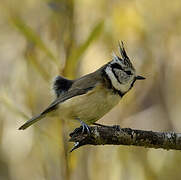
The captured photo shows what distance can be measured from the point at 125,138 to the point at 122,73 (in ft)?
3.45

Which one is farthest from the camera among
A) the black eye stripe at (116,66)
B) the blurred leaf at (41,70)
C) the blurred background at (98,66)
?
the black eye stripe at (116,66)

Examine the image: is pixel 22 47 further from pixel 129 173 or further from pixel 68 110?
pixel 129 173

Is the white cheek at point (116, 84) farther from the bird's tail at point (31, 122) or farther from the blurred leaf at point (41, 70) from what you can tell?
the blurred leaf at point (41, 70)

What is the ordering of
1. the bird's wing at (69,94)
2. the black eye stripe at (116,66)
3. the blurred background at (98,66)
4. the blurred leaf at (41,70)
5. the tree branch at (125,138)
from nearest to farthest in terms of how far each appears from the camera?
the tree branch at (125,138), the blurred leaf at (41,70), the blurred background at (98,66), the bird's wing at (69,94), the black eye stripe at (116,66)

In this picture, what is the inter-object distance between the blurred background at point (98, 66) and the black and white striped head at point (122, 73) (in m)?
Answer: 0.10

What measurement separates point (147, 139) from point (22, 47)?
5.61 ft

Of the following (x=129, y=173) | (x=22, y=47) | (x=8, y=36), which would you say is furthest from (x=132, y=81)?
(x=8, y=36)

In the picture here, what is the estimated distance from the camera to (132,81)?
3168 millimetres

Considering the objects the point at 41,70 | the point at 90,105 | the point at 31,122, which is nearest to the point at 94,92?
the point at 90,105

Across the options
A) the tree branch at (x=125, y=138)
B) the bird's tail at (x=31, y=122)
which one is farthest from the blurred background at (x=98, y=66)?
the tree branch at (x=125, y=138)

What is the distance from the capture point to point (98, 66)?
3516mm

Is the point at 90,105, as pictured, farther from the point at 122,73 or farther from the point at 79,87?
the point at 122,73

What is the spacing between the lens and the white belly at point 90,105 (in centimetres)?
300

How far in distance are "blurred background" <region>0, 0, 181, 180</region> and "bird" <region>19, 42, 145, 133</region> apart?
9 centimetres
